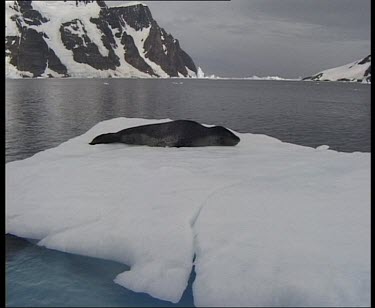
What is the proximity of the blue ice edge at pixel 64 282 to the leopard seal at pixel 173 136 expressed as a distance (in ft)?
26.1

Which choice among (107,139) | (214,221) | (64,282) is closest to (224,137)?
(107,139)

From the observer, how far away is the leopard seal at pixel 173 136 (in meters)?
14.4

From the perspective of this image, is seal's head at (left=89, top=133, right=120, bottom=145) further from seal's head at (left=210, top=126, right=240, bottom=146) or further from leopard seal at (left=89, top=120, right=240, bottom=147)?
seal's head at (left=210, top=126, right=240, bottom=146)

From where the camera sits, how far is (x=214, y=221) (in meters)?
6.55

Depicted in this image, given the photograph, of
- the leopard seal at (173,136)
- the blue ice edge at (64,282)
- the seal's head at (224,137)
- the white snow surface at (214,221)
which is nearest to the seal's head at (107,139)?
the leopard seal at (173,136)

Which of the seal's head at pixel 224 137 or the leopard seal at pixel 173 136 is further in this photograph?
the seal's head at pixel 224 137

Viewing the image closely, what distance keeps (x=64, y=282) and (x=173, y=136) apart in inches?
365

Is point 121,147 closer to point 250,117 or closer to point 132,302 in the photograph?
point 132,302

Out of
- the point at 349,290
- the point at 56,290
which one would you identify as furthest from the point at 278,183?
the point at 56,290

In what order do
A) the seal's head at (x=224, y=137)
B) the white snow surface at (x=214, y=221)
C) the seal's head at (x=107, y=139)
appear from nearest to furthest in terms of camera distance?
the white snow surface at (x=214, y=221)
the seal's head at (x=224, y=137)
the seal's head at (x=107, y=139)

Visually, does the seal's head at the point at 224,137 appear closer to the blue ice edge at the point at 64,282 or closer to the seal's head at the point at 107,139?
the seal's head at the point at 107,139

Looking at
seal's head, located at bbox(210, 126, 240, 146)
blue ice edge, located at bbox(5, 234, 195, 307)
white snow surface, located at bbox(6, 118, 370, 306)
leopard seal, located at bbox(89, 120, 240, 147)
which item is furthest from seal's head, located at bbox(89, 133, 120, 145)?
blue ice edge, located at bbox(5, 234, 195, 307)

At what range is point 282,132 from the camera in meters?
26.6

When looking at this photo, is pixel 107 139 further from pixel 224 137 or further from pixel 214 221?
pixel 214 221
